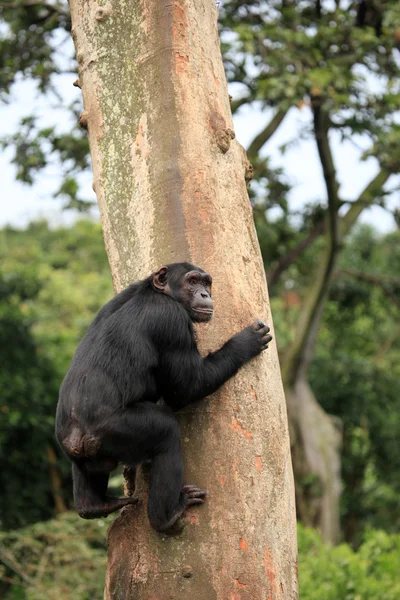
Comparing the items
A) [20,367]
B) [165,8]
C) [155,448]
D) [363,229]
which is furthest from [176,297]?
[363,229]

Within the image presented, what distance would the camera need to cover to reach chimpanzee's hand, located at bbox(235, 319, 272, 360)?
12.4ft

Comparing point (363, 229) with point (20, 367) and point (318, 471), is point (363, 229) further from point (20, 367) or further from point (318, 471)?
point (20, 367)

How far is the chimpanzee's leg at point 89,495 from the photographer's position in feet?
13.1

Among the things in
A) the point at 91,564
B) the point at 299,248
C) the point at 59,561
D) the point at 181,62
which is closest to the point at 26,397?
the point at 59,561

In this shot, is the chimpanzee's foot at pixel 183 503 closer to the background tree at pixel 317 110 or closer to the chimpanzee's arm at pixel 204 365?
the chimpanzee's arm at pixel 204 365

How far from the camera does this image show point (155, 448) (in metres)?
3.66

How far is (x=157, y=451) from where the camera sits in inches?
144

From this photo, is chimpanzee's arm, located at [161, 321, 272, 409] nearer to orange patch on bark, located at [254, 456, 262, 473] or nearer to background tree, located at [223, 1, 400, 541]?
orange patch on bark, located at [254, 456, 262, 473]

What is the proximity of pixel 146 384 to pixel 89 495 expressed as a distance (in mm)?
709

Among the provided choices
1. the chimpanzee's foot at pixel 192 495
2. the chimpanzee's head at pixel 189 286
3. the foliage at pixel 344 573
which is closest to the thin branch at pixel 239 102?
the foliage at pixel 344 573

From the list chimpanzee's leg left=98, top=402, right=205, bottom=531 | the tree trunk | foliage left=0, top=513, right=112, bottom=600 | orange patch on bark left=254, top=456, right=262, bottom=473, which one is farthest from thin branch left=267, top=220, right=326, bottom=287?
orange patch on bark left=254, top=456, right=262, bottom=473

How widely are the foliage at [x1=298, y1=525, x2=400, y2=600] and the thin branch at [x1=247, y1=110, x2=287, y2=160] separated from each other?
6.05 meters

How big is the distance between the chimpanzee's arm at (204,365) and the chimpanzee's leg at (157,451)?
13 centimetres

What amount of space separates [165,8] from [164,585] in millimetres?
3105
